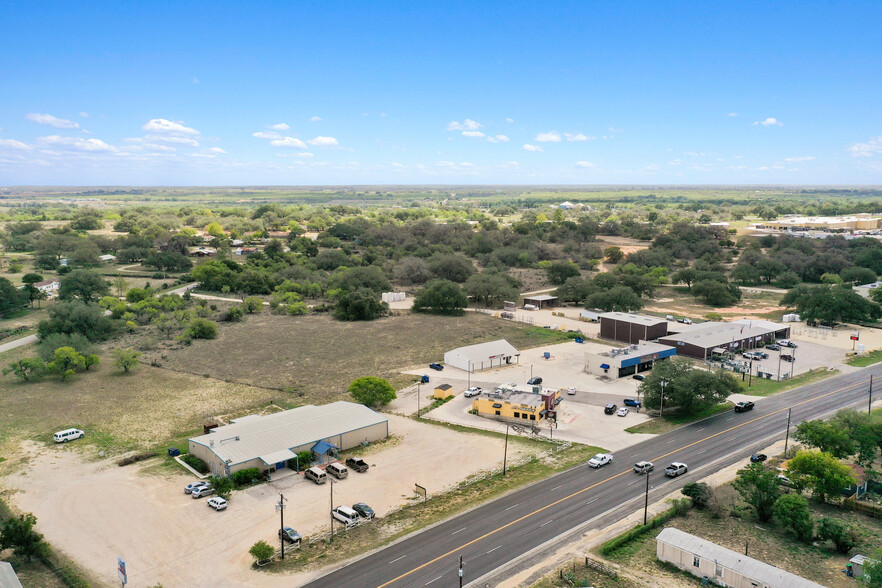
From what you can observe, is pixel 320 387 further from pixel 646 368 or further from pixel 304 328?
pixel 646 368

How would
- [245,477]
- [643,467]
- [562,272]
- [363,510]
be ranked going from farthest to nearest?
[562,272]
[643,467]
[245,477]
[363,510]

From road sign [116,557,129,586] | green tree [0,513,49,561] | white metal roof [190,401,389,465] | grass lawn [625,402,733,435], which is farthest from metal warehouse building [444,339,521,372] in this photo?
green tree [0,513,49,561]

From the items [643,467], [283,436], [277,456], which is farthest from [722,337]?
[277,456]

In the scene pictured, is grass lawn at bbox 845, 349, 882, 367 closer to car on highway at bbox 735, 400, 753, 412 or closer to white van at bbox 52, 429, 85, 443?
→ car on highway at bbox 735, 400, 753, 412

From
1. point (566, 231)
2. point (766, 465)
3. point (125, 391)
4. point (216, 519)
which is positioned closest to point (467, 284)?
point (125, 391)

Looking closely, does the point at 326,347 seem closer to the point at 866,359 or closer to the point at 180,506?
the point at 180,506

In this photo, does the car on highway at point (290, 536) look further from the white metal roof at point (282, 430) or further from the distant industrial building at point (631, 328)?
the distant industrial building at point (631, 328)
